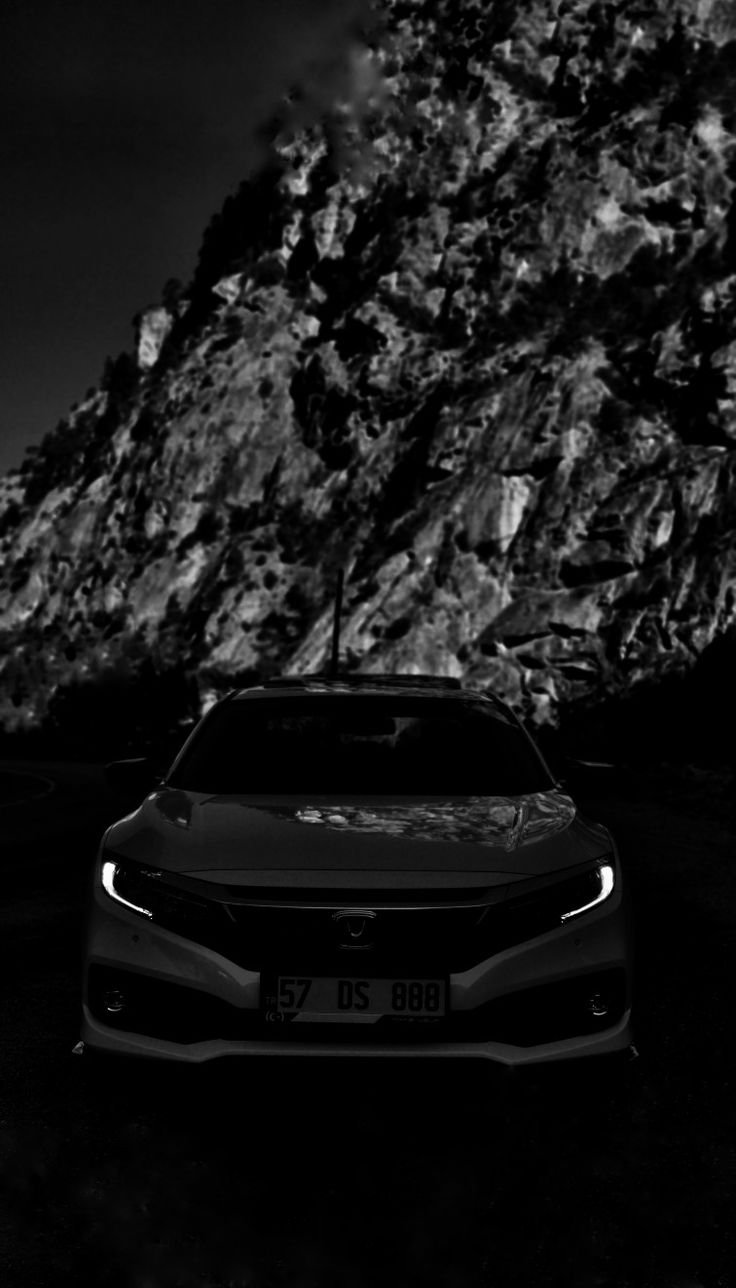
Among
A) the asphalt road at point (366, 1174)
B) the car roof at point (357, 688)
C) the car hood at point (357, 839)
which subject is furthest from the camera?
the car roof at point (357, 688)

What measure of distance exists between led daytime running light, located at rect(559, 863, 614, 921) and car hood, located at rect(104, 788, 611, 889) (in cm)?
6

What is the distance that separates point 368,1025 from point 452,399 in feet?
227

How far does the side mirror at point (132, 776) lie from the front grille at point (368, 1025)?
1.40 meters

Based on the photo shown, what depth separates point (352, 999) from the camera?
3.41 meters

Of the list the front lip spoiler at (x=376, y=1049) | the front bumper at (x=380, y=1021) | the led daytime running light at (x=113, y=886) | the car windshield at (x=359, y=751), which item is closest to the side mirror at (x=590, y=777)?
the car windshield at (x=359, y=751)

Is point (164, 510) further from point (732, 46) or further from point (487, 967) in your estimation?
point (487, 967)

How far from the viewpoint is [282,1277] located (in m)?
Result: 2.91

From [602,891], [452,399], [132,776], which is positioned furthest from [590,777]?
[452,399]

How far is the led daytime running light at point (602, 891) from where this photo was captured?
3.65m

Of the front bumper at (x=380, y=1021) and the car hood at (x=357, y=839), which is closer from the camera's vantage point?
the front bumper at (x=380, y=1021)

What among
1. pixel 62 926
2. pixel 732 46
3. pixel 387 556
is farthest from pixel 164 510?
pixel 62 926

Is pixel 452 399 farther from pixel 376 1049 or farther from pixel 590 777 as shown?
pixel 376 1049

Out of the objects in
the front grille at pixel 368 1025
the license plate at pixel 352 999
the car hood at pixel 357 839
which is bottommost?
the front grille at pixel 368 1025

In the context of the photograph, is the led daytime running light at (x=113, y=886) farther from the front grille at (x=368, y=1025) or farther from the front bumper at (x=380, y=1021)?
the front grille at (x=368, y=1025)
